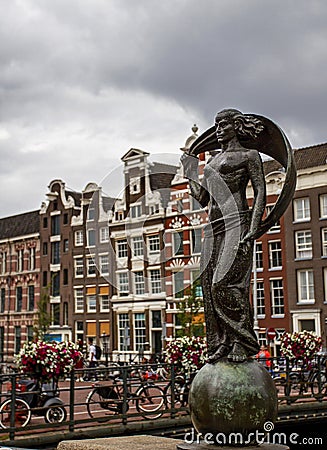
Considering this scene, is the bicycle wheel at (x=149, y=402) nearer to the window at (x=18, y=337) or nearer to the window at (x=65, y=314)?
the window at (x=65, y=314)

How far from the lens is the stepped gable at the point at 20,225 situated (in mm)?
49662

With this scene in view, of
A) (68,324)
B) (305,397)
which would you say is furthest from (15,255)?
(305,397)

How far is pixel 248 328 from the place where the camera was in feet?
22.0

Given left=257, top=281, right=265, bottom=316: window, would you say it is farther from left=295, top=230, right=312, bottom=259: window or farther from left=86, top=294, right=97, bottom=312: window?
left=86, top=294, right=97, bottom=312: window

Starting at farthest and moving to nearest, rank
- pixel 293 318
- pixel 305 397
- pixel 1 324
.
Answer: pixel 1 324
pixel 293 318
pixel 305 397

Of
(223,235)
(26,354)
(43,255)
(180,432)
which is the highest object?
(43,255)

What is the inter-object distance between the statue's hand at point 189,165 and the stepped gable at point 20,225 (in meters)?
41.8

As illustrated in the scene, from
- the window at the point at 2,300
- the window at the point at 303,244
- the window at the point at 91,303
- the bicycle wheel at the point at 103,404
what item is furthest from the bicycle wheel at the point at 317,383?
the window at the point at 2,300

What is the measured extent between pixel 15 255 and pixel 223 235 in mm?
45162

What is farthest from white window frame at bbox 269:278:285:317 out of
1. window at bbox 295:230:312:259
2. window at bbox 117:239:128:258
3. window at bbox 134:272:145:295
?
window at bbox 134:272:145:295

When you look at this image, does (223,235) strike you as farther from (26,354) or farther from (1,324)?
(1,324)

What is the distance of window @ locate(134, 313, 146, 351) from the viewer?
39688 mm

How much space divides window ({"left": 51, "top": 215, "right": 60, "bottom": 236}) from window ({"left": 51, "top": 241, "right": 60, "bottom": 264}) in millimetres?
775

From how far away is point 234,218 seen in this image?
684 cm
